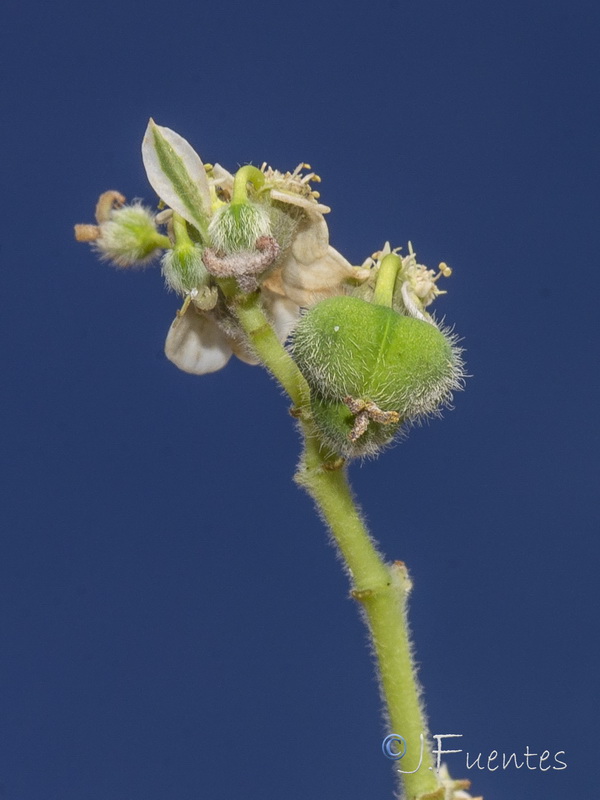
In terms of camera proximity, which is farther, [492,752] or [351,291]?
[492,752]

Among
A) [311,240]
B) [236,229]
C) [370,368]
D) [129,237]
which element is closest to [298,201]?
[311,240]

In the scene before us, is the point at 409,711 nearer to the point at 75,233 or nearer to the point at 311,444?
the point at 311,444

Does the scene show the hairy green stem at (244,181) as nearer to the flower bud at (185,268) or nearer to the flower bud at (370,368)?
the flower bud at (185,268)

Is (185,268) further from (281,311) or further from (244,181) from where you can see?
(281,311)

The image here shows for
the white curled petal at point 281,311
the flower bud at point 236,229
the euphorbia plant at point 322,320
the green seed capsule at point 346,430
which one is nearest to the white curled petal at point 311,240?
the euphorbia plant at point 322,320

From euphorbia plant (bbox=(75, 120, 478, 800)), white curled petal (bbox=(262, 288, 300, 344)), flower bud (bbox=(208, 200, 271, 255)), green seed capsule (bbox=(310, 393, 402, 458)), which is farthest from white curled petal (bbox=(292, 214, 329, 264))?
green seed capsule (bbox=(310, 393, 402, 458))

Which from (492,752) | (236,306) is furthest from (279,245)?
(492,752)
